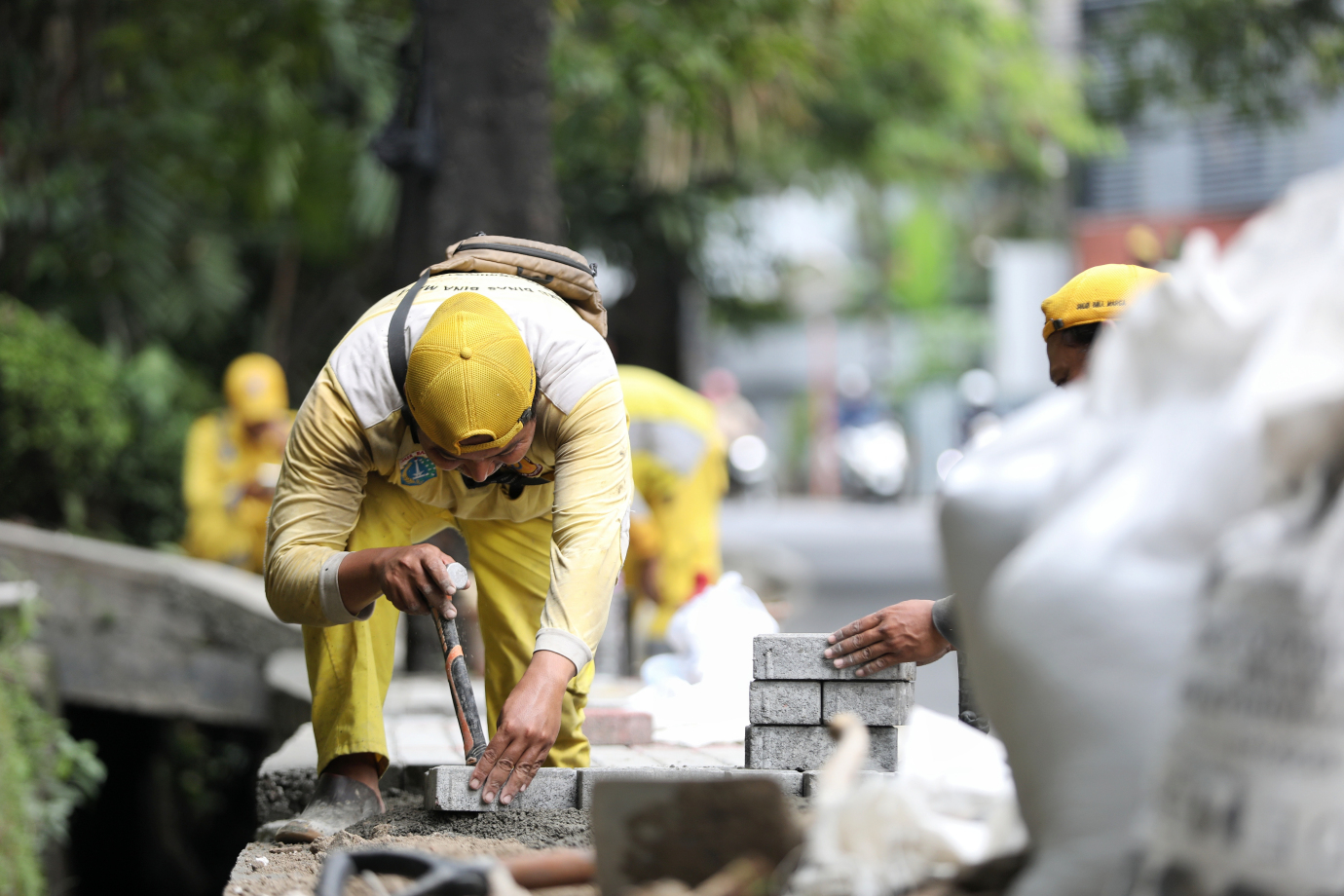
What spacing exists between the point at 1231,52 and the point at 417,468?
9086mm

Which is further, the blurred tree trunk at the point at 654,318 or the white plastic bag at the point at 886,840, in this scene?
the blurred tree trunk at the point at 654,318

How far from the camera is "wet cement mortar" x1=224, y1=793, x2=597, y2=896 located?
118 inches

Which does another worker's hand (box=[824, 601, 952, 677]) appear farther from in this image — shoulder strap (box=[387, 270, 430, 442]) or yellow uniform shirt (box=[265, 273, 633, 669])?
shoulder strap (box=[387, 270, 430, 442])

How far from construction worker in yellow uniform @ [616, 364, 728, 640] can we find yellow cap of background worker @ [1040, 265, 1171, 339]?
13.3 feet

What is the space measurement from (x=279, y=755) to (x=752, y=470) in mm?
22711

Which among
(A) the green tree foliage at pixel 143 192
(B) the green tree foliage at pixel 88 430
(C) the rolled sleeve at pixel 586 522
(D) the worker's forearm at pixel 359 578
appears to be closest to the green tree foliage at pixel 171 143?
(A) the green tree foliage at pixel 143 192

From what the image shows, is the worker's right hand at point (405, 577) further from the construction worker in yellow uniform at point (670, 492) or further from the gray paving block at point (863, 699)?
the construction worker in yellow uniform at point (670, 492)

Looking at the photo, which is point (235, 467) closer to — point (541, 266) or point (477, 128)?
point (477, 128)

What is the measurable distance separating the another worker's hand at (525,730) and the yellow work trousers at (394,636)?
1.70 ft

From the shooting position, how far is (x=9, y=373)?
8.14 meters

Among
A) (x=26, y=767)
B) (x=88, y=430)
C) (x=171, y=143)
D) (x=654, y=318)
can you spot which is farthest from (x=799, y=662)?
(x=654, y=318)

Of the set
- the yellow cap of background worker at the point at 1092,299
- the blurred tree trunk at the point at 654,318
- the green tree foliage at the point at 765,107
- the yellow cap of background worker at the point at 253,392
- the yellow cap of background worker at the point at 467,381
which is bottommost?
the yellow cap of background worker at the point at 467,381

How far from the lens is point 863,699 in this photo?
3.74m

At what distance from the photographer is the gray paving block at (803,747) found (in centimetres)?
378
